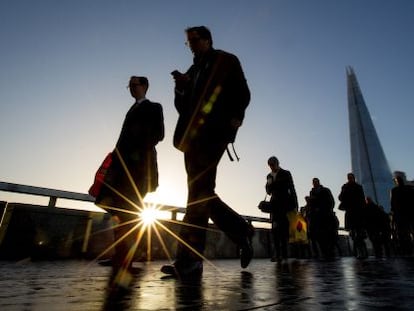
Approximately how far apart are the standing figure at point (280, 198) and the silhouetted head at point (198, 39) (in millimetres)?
3883

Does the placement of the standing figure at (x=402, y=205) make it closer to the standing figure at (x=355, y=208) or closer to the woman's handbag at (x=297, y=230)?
the standing figure at (x=355, y=208)

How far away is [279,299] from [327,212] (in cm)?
760

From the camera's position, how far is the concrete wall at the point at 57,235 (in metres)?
5.21

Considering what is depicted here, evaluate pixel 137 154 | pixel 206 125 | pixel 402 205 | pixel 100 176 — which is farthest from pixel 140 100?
pixel 402 205

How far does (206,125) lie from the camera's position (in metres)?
2.81

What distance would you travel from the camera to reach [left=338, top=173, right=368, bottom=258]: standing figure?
7742 millimetres

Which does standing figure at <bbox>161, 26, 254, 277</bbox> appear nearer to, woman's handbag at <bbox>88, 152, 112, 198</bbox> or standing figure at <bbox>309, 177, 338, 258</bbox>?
woman's handbag at <bbox>88, 152, 112, 198</bbox>

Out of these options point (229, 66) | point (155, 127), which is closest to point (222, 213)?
point (155, 127)

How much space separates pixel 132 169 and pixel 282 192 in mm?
3984

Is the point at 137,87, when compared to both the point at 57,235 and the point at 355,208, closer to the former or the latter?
the point at 57,235

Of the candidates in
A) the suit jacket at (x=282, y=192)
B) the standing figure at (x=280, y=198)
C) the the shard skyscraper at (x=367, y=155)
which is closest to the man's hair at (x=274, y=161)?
the standing figure at (x=280, y=198)

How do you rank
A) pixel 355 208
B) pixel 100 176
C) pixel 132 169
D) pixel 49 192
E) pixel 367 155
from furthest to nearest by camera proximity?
pixel 367 155
pixel 355 208
pixel 49 192
pixel 100 176
pixel 132 169

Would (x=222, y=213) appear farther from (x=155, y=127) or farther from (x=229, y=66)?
(x=229, y=66)

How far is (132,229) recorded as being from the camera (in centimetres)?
303
